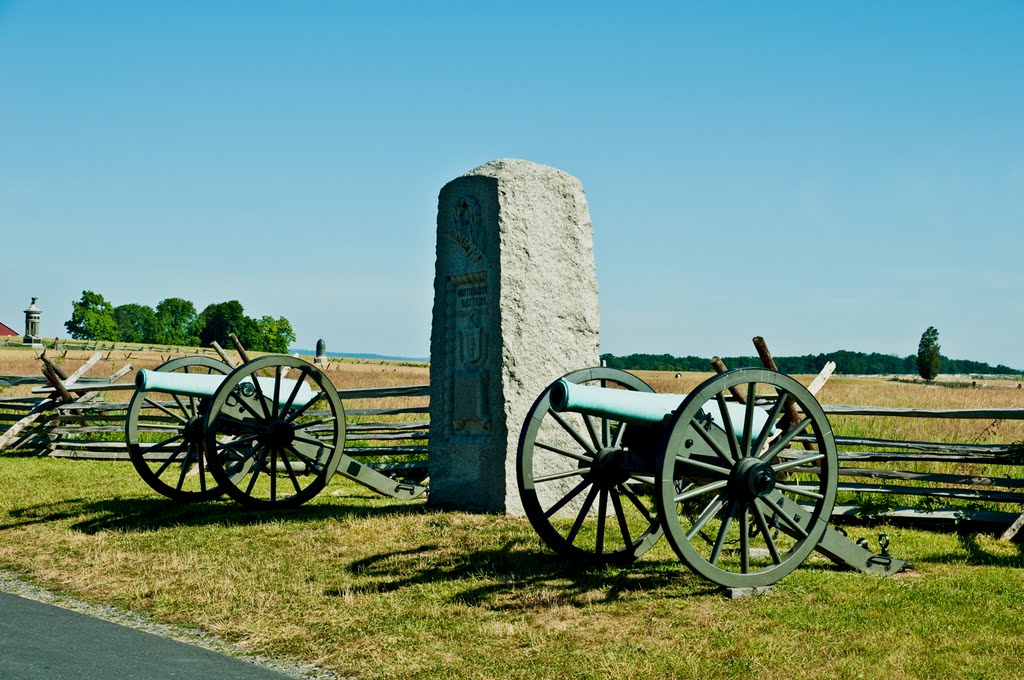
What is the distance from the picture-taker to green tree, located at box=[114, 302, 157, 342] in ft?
373

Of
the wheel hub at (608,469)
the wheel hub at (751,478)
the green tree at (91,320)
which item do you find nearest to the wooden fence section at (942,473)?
the wheel hub at (608,469)

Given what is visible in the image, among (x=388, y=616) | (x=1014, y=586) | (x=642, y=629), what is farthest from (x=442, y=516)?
(x=1014, y=586)

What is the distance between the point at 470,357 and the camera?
29.0 ft

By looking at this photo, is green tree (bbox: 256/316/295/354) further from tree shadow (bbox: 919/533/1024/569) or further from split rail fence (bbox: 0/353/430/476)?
tree shadow (bbox: 919/533/1024/569)

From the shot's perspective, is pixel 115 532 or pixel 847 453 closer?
pixel 115 532

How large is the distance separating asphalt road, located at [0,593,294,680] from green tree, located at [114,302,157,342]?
371 feet

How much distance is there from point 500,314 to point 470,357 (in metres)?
0.53

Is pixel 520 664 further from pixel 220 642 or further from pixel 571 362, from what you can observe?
pixel 571 362

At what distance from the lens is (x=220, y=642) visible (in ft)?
18.7

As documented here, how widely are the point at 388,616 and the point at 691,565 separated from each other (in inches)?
73.1

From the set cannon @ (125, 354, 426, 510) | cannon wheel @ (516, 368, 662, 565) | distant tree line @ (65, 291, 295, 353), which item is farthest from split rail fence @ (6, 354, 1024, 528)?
distant tree line @ (65, 291, 295, 353)

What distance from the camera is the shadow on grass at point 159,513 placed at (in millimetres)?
8742

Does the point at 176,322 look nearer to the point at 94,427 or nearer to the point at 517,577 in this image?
the point at 94,427

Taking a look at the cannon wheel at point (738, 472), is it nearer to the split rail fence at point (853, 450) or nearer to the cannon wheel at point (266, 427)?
the split rail fence at point (853, 450)
